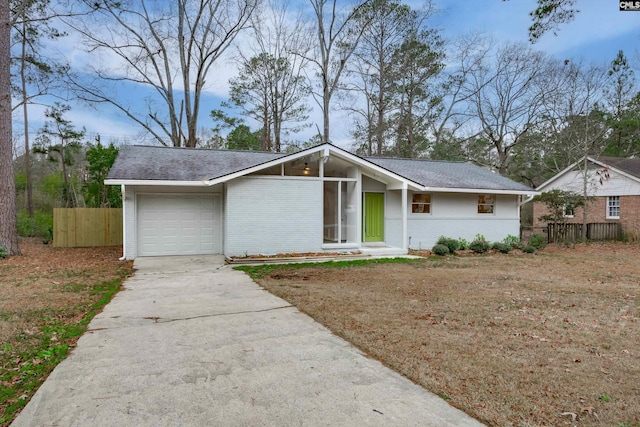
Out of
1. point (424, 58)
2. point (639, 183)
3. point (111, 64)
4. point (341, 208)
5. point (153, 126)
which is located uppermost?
point (424, 58)

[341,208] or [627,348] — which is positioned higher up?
[341,208]

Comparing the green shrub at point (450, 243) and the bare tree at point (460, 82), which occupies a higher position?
the bare tree at point (460, 82)

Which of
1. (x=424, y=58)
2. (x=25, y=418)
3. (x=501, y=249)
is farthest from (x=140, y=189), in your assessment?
(x=424, y=58)

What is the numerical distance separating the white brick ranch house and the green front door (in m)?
0.04

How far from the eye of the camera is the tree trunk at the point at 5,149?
11.6 metres

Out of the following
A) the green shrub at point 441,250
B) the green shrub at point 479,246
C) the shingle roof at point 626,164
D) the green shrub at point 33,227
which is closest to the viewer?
the green shrub at point 441,250

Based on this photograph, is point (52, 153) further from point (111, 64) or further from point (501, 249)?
point (501, 249)

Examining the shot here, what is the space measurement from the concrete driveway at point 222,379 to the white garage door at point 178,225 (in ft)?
21.9

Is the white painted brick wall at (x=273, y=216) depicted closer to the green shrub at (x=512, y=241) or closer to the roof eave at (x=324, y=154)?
the roof eave at (x=324, y=154)

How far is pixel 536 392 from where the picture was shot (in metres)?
3.14

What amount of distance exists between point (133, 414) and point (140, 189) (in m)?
10.0

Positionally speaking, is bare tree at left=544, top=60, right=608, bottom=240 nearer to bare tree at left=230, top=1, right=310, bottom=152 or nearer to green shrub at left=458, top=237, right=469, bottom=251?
green shrub at left=458, top=237, right=469, bottom=251

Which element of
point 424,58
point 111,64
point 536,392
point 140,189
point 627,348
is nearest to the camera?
point 536,392

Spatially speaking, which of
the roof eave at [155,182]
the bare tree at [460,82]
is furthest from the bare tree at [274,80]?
the roof eave at [155,182]
